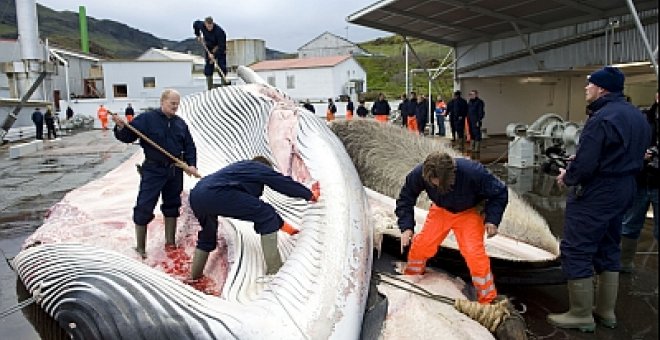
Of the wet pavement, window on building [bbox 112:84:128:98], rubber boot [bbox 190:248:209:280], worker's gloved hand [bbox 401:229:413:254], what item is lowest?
the wet pavement

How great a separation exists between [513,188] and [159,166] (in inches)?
277

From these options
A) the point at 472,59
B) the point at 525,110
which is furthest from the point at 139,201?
the point at 525,110

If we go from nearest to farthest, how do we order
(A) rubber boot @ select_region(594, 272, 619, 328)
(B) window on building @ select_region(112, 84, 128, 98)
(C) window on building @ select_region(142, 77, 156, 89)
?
1. (A) rubber boot @ select_region(594, 272, 619, 328)
2. (C) window on building @ select_region(142, 77, 156, 89)
3. (B) window on building @ select_region(112, 84, 128, 98)

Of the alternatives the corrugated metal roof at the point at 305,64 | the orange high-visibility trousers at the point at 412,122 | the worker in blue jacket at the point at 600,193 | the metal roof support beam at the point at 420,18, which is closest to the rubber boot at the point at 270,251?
the worker in blue jacket at the point at 600,193

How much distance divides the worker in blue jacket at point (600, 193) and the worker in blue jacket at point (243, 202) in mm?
1995

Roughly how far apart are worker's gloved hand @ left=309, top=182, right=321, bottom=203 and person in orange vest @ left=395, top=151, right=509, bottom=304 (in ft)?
2.52

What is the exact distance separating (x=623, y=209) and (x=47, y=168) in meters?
14.3

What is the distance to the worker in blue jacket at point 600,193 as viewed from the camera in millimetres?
3934

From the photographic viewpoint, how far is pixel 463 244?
439 centimetres

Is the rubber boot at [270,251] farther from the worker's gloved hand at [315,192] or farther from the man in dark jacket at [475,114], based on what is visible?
the man in dark jacket at [475,114]

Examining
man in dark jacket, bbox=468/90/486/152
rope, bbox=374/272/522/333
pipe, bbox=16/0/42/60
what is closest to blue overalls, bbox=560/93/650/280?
rope, bbox=374/272/522/333

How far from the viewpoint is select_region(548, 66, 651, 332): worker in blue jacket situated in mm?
3934

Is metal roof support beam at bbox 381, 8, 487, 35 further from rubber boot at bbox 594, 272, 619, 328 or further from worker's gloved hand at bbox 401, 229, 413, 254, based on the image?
rubber boot at bbox 594, 272, 619, 328

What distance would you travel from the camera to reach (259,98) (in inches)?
273
